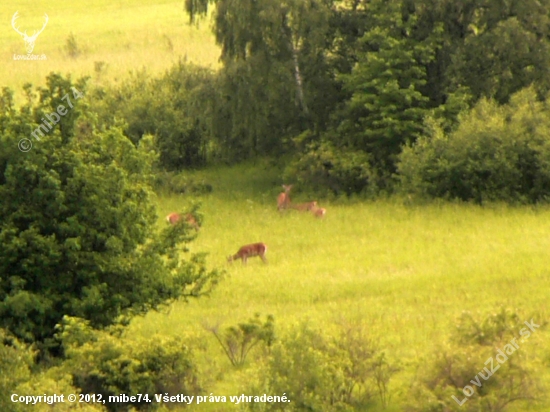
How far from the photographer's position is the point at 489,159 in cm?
2548

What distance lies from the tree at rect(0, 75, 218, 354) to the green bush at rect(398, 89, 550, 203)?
12.3m

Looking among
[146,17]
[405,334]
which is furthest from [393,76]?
[146,17]

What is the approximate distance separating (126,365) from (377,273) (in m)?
7.57

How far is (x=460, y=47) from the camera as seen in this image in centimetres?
2817

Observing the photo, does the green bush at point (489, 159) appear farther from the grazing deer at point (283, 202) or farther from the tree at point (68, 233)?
the tree at point (68, 233)

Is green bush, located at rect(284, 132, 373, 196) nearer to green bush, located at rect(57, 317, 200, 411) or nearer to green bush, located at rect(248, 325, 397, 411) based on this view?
green bush, located at rect(248, 325, 397, 411)

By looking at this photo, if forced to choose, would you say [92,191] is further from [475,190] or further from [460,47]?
[460,47]

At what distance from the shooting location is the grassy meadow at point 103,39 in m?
42.6

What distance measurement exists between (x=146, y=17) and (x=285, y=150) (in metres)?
30.1

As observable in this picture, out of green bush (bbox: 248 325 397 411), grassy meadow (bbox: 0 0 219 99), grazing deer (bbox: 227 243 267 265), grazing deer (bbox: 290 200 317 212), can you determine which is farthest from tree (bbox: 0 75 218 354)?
grassy meadow (bbox: 0 0 219 99)

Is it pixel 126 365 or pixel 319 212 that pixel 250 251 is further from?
pixel 126 365

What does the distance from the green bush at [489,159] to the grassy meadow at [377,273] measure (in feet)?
3.26

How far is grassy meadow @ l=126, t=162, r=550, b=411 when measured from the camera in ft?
51.2

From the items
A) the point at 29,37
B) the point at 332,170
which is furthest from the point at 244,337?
the point at 29,37
